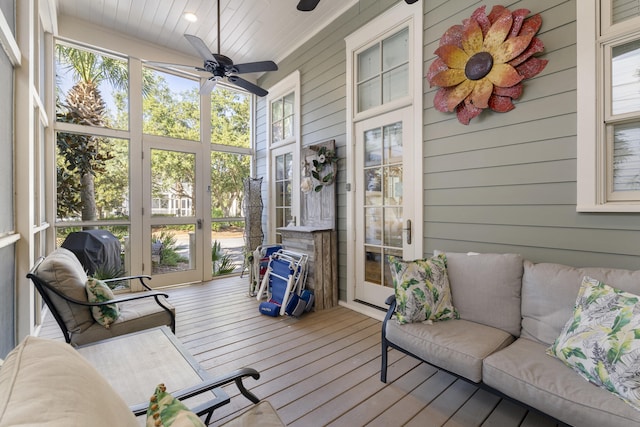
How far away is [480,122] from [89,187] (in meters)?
4.84

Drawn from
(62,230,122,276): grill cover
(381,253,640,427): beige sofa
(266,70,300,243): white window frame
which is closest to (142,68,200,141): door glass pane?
(266,70,300,243): white window frame

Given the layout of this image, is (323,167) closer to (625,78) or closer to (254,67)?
(254,67)

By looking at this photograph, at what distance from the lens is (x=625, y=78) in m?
1.88

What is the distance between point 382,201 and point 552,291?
1799mm

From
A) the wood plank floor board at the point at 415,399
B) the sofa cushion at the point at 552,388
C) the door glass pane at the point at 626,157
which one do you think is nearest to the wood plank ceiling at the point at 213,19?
the door glass pane at the point at 626,157

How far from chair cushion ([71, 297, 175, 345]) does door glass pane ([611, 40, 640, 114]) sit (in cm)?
352

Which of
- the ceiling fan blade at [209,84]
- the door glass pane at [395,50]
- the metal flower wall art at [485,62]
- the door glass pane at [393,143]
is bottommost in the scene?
the door glass pane at [393,143]

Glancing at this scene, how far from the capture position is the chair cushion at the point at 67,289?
1.91m

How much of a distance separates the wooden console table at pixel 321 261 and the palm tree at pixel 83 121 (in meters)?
2.92

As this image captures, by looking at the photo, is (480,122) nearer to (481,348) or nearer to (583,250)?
(583,250)

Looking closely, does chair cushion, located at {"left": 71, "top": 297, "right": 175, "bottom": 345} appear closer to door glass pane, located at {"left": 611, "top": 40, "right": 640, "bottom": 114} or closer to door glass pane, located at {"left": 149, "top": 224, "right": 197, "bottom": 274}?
door glass pane, located at {"left": 149, "top": 224, "right": 197, "bottom": 274}

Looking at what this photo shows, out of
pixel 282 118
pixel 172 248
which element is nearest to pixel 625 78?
pixel 282 118

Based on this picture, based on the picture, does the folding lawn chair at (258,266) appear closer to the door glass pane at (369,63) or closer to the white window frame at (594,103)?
the door glass pane at (369,63)

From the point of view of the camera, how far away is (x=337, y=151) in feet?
12.6
